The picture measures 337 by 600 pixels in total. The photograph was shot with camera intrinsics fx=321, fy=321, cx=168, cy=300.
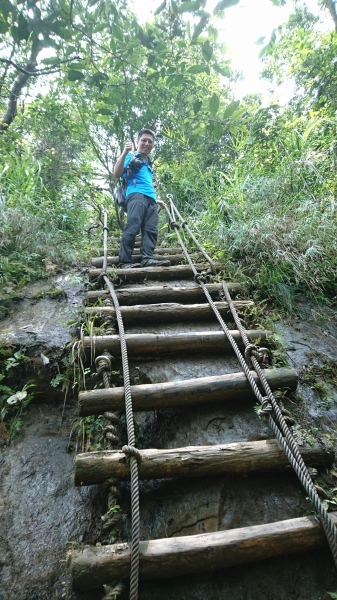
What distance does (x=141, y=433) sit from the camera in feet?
5.91

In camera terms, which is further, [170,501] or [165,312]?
[165,312]

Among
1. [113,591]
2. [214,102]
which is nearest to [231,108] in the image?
[214,102]

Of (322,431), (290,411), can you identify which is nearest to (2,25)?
(290,411)

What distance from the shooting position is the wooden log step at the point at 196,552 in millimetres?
1169

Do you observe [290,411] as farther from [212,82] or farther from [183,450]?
[212,82]

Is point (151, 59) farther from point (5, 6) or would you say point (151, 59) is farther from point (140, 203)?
point (140, 203)

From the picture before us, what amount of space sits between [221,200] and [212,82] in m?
4.05

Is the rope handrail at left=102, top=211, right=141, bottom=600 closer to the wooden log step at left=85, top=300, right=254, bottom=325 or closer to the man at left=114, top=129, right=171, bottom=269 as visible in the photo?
the wooden log step at left=85, top=300, right=254, bottom=325

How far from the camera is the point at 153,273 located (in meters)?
3.34

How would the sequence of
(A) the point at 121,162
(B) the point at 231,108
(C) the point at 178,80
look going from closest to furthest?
(B) the point at 231,108
(C) the point at 178,80
(A) the point at 121,162

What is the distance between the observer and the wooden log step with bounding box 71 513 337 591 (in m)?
1.17

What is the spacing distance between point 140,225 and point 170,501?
9.73ft

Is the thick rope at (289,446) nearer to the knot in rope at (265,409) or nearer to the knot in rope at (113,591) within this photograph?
the knot in rope at (265,409)

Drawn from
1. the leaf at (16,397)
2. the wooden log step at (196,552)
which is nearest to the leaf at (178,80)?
the leaf at (16,397)
